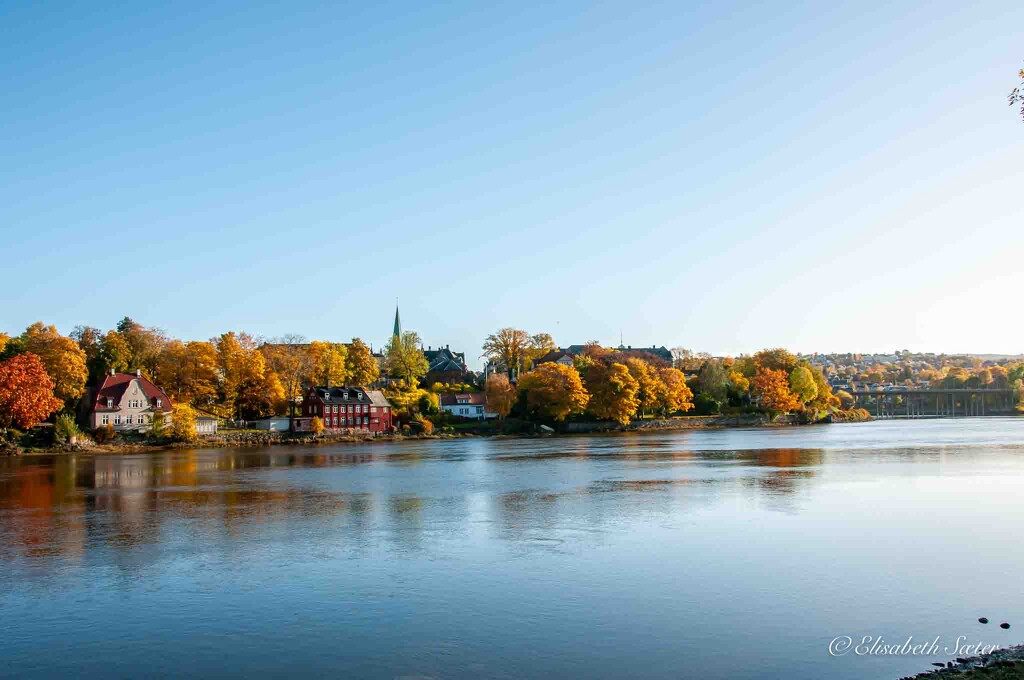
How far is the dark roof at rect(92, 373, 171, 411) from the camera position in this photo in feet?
247

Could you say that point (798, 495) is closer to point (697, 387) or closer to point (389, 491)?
point (389, 491)

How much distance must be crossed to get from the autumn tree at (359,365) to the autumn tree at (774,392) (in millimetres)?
52442

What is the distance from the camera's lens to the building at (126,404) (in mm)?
74875

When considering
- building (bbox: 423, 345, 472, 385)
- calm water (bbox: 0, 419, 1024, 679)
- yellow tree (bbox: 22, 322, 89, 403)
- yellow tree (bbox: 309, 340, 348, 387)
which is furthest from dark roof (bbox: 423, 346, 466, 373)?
calm water (bbox: 0, 419, 1024, 679)

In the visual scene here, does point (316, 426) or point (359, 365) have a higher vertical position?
point (359, 365)

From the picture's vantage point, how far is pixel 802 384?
11806 centimetres

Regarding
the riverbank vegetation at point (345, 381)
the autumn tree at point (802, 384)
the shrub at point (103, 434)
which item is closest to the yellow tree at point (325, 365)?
the riverbank vegetation at point (345, 381)

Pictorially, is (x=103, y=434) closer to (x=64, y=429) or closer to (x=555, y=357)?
(x=64, y=429)

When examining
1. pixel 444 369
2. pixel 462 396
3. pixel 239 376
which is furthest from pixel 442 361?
pixel 239 376


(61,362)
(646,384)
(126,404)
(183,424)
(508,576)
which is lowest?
(508,576)

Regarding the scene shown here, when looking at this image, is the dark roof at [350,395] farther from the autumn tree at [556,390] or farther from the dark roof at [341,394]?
the autumn tree at [556,390]

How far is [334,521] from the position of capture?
27016 mm

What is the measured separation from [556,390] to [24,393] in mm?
50410

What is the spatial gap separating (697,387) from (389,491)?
8898 centimetres
